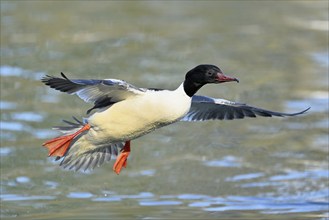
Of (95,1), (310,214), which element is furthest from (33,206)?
(95,1)

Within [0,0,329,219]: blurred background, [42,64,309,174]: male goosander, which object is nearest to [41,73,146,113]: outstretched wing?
[42,64,309,174]: male goosander

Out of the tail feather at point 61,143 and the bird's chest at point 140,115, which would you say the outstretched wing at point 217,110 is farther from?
the tail feather at point 61,143

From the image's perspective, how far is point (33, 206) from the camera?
38.8 feet

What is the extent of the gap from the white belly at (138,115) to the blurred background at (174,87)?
5.50ft

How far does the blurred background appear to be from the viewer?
40.4ft

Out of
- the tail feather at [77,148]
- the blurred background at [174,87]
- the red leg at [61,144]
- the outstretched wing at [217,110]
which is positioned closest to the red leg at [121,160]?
the tail feather at [77,148]

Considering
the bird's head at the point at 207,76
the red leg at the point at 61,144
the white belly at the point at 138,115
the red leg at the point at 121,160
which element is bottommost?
the red leg at the point at 121,160

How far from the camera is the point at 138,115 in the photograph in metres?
9.80

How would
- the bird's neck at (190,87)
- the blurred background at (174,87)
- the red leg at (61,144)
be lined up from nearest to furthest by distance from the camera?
the bird's neck at (190,87) < the red leg at (61,144) < the blurred background at (174,87)

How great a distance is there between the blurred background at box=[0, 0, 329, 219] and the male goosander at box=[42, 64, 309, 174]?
1.23 meters

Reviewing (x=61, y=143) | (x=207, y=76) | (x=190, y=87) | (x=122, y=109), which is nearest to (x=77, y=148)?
(x=61, y=143)

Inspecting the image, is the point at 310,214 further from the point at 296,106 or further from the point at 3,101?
the point at 3,101

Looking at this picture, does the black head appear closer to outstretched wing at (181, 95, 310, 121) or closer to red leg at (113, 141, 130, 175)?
outstretched wing at (181, 95, 310, 121)

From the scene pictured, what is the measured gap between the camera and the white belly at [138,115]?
959cm
